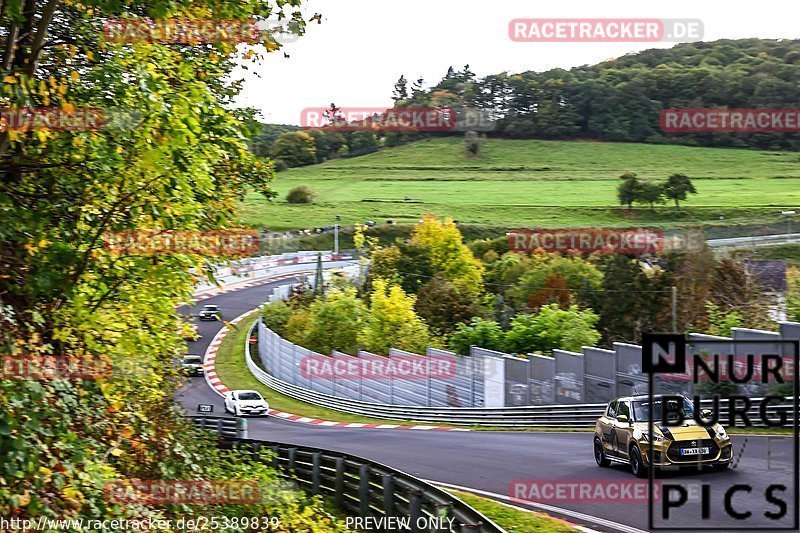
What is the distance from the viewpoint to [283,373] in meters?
53.4

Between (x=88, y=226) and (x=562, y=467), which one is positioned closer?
(x=88, y=226)

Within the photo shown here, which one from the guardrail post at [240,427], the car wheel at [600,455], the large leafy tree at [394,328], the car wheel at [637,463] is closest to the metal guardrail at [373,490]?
the guardrail post at [240,427]

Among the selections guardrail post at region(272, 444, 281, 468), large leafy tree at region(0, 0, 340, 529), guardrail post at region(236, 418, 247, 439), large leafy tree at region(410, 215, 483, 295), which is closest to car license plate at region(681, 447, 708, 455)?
large leafy tree at region(0, 0, 340, 529)

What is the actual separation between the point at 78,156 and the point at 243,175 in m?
6.67

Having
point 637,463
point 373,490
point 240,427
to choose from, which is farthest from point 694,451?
point 240,427

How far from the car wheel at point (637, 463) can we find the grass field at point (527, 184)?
79.0m

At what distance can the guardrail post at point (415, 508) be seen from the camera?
1180 cm

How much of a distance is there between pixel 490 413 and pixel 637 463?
16.4 metres

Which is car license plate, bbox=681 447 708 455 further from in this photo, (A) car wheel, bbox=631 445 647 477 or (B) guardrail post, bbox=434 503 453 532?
(B) guardrail post, bbox=434 503 453 532

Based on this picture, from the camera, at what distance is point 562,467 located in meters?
18.6

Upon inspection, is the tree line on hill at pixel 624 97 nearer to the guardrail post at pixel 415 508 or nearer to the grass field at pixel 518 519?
the grass field at pixel 518 519

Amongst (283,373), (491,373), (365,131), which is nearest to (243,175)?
(491,373)

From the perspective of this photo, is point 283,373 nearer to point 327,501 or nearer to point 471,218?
point 327,501

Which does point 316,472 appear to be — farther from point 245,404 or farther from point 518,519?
point 245,404
